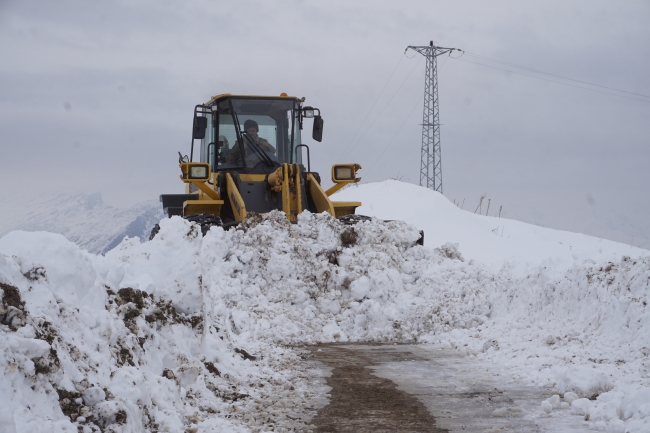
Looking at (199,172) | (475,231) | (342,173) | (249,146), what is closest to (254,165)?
(249,146)

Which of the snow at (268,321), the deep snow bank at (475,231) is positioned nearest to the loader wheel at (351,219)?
the snow at (268,321)

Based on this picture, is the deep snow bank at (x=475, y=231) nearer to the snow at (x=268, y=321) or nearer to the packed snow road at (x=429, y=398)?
the snow at (x=268, y=321)

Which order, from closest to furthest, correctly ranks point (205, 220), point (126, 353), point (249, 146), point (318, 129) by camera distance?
A: 1. point (126, 353)
2. point (205, 220)
3. point (249, 146)
4. point (318, 129)

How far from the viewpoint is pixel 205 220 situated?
912 centimetres

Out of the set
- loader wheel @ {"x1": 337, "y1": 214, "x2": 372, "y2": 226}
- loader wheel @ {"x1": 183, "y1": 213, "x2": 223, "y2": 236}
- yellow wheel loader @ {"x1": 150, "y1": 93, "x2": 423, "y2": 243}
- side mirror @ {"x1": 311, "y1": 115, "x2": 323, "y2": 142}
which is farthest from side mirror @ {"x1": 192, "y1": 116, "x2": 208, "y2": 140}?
loader wheel @ {"x1": 337, "y1": 214, "x2": 372, "y2": 226}

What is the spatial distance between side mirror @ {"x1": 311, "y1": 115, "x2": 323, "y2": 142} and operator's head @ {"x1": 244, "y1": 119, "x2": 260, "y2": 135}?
92 cm

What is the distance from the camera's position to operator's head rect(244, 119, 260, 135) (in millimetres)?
10469

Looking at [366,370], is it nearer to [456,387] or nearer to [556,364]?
[456,387]

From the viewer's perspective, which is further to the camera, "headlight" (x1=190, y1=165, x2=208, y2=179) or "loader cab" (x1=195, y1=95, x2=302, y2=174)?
"loader cab" (x1=195, y1=95, x2=302, y2=174)

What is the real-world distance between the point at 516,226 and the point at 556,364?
15415 mm

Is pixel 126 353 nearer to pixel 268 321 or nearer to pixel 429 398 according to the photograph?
pixel 429 398

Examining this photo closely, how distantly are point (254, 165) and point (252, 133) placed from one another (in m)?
0.51

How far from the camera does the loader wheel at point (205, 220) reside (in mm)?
8922

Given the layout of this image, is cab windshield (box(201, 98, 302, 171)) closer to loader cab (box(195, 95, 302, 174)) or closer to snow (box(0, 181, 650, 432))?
loader cab (box(195, 95, 302, 174))
